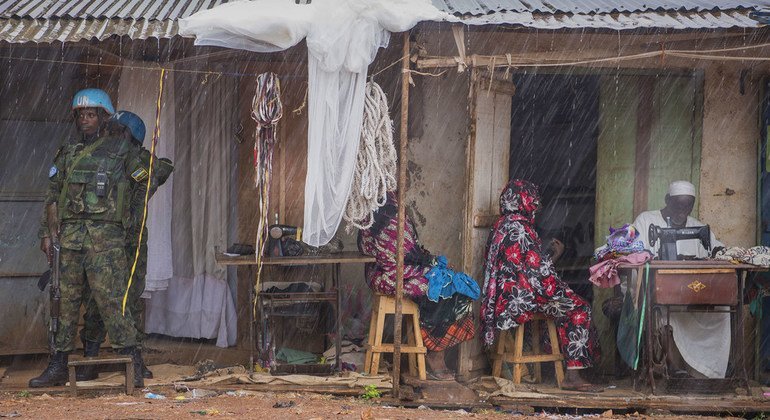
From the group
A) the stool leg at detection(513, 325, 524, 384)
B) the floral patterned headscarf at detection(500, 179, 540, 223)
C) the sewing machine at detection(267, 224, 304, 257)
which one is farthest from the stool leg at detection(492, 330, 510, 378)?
the sewing machine at detection(267, 224, 304, 257)

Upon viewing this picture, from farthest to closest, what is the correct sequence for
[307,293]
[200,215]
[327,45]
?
[200,215] < [307,293] < [327,45]

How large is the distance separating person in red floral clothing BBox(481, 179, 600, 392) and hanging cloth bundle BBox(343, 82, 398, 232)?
119 cm

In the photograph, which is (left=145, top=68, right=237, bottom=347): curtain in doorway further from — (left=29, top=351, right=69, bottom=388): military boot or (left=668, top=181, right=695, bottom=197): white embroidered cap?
(left=668, top=181, right=695, bottom=197): white embroidered cap

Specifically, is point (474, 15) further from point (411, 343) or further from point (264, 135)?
point (411, 343)

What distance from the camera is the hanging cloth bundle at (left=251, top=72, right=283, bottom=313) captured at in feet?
26.0

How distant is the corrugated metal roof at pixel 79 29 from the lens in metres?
7.32

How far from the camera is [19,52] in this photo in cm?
870

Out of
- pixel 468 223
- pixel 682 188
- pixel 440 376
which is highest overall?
pixel 682 188

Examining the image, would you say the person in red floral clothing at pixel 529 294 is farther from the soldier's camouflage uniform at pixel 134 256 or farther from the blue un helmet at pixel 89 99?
the blue un helmet at pixel 89 99

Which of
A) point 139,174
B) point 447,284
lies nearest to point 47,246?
point 139,174

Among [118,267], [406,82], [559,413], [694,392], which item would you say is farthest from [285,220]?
[694,392]

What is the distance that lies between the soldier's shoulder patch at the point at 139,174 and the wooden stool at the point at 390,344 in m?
2.16

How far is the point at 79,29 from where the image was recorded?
24.6 feet

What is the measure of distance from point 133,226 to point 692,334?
4.83 m
